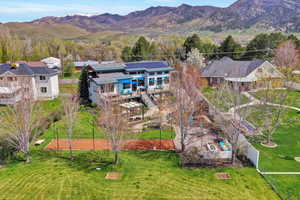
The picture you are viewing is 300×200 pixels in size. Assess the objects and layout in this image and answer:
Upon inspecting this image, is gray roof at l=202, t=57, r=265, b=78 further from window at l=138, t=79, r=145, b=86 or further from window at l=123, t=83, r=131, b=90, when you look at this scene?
window at l=123, t=83, r=131, b=90

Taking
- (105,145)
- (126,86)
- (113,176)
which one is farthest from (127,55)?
(113,176)

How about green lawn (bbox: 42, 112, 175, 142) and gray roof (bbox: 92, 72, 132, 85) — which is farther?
gray roof (bbox: 92, 72, 132, 85)

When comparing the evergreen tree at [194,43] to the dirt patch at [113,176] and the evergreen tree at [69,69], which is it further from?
the dirt patch at [113,176]

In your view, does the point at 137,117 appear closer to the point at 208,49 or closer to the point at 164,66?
the point at 164,66

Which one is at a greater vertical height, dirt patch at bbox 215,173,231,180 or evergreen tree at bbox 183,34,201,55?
evergreen tree at bbox 183,34,201,55

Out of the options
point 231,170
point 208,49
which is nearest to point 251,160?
point 231,170

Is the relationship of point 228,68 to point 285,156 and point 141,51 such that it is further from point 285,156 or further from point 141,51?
point 285,156

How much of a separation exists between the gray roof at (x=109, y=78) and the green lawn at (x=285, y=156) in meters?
17.1

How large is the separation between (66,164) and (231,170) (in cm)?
1169

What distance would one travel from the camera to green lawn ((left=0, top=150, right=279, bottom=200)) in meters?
13.2

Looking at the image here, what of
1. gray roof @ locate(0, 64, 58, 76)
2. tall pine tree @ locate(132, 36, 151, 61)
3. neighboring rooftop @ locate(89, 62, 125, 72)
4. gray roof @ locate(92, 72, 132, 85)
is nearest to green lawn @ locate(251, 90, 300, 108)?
gray roof @ locate(92, 72, 132, 85)

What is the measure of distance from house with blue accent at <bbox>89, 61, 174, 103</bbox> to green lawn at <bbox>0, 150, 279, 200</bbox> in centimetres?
1434

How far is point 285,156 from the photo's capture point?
17.5 metres

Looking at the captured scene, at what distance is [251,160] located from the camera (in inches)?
658
